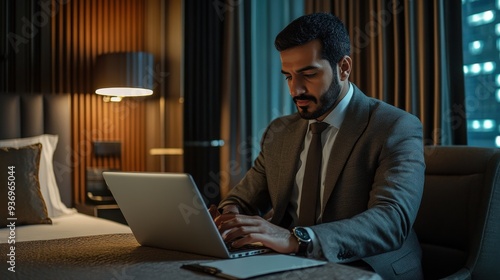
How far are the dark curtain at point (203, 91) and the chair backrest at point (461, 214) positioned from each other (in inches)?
95.7

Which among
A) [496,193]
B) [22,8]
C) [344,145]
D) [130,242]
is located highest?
[22,8]

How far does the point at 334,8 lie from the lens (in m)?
3.13

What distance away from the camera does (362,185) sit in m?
1.63

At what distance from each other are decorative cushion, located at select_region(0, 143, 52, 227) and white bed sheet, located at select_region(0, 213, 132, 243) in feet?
0.15

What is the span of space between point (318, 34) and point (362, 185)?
49cm

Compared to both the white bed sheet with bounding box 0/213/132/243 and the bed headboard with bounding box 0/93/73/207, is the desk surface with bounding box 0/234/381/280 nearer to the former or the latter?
the white bed sheet with bounding box 0/213/132/243

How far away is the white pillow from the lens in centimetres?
301

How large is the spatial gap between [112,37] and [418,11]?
2151mm

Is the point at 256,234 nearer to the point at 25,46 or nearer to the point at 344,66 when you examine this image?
the point at 344,66

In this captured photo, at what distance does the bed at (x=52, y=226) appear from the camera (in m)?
1.08

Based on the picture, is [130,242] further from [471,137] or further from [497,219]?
[471,137]

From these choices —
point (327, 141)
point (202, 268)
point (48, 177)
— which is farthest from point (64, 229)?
point (202, 268)

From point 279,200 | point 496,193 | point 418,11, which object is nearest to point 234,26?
point 418,11

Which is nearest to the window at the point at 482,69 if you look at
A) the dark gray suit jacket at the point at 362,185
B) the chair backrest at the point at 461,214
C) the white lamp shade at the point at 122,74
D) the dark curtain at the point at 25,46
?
the chair backrest at the point at 461,214
